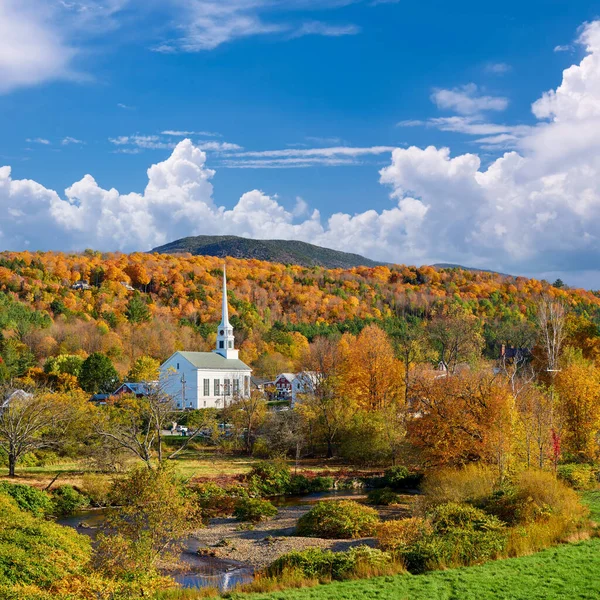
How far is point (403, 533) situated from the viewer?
69.5 feet

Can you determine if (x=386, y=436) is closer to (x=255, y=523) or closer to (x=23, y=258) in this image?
(x=255, y=523)

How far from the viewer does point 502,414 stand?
3139 cm

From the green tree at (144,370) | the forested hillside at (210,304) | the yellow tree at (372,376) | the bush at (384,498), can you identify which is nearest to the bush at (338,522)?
the bush at (384,498)

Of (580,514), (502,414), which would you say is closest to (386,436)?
(502,414)

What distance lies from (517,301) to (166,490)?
5052 inches

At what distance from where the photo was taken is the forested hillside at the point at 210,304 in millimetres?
95000

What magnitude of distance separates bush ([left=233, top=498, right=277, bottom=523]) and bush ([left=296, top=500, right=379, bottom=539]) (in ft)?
12.4

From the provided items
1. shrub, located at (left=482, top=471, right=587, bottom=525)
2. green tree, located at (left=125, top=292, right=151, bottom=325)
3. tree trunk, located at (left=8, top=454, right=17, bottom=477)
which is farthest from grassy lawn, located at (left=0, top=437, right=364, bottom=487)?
green tree, located at (left=125, top=292, right=151, bottom=325)

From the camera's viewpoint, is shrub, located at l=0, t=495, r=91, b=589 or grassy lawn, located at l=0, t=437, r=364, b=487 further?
grassy lawn, located at l=0, t=437, r=364, b=487

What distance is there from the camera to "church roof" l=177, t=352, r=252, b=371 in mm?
79688

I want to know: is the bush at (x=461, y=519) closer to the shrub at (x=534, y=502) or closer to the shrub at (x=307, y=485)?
the shrub at (x=534, y=502)

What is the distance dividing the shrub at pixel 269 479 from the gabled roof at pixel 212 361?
39508 mm

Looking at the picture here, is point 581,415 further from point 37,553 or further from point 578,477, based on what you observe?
point 37,553

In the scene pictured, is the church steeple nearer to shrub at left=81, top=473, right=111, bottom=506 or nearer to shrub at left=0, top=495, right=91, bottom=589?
shrub at left=81, top=473, right=111, bottom=506
